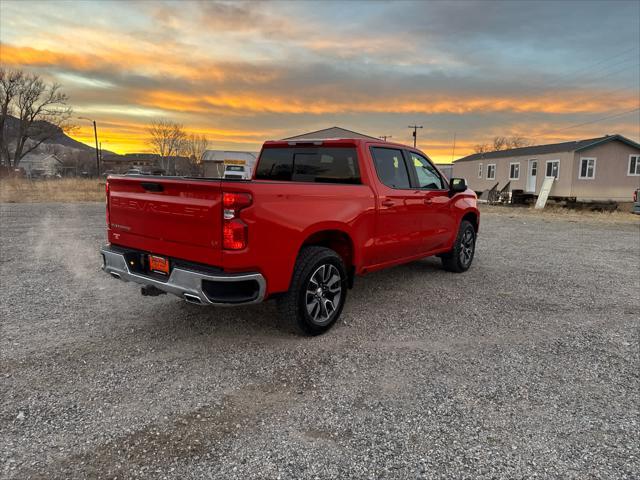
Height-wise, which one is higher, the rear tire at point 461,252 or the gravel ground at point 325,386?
the rear tire at point 461,252

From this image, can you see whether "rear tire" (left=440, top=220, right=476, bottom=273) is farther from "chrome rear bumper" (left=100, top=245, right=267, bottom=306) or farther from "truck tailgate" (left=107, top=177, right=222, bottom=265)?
"truck tailgate" (left=107, top=177, right=222, bottom=265)

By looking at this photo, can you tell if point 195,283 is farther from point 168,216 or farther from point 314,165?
point 314,165

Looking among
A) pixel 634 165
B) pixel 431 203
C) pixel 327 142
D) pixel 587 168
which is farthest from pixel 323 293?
pixel 634 165

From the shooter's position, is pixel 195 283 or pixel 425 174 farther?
pixel 425 174


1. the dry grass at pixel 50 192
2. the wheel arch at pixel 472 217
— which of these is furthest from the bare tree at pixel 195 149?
the wheel arch at pixel 472 217

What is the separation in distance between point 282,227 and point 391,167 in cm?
222

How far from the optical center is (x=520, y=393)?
131 inches

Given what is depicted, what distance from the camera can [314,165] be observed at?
5113 mm

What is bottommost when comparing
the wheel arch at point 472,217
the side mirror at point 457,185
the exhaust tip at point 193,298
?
the exhaust tip at point 193,298

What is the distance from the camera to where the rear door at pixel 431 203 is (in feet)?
19.3

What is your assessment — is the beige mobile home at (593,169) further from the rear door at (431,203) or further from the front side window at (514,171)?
the rear door at (431,203)

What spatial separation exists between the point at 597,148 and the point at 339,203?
2752 centimetres

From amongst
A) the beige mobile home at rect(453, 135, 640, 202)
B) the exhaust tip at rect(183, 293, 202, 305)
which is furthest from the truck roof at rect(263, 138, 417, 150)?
the beige mobile home at rect(453, 135, 640, 202)

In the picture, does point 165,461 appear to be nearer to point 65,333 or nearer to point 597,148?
point 65,333
